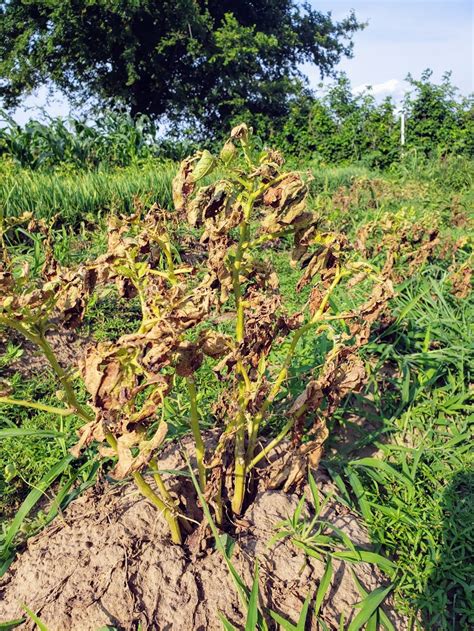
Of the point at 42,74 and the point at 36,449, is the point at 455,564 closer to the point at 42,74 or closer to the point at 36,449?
the point at 36,449

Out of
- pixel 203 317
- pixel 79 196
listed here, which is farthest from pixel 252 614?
pixel 79 196

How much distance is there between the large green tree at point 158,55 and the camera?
17.9 m

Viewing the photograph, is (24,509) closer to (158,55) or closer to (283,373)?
(283,373)

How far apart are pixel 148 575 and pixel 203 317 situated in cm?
72

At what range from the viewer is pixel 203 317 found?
3.80 feet

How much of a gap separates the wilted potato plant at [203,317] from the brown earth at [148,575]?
9cm

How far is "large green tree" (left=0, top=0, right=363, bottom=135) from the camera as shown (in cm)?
1791

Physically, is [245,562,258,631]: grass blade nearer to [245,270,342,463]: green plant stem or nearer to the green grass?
[245,270,342,463]: green plant stem

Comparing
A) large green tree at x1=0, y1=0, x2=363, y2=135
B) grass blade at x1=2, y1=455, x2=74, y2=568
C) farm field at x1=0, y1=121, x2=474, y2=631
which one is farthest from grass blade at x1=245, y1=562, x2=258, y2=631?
large green tree at x1=0, y1=0, x2=363, y2=135

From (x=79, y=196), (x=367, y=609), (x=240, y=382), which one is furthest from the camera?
(x=79, y=196)

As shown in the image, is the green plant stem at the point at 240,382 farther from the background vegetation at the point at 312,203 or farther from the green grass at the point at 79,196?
the green grass at the point at 79,196

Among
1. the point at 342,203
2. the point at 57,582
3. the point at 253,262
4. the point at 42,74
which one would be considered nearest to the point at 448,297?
the point at 253,262

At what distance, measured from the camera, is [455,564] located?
5.81 feet

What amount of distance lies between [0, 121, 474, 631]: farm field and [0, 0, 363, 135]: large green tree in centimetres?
1776
